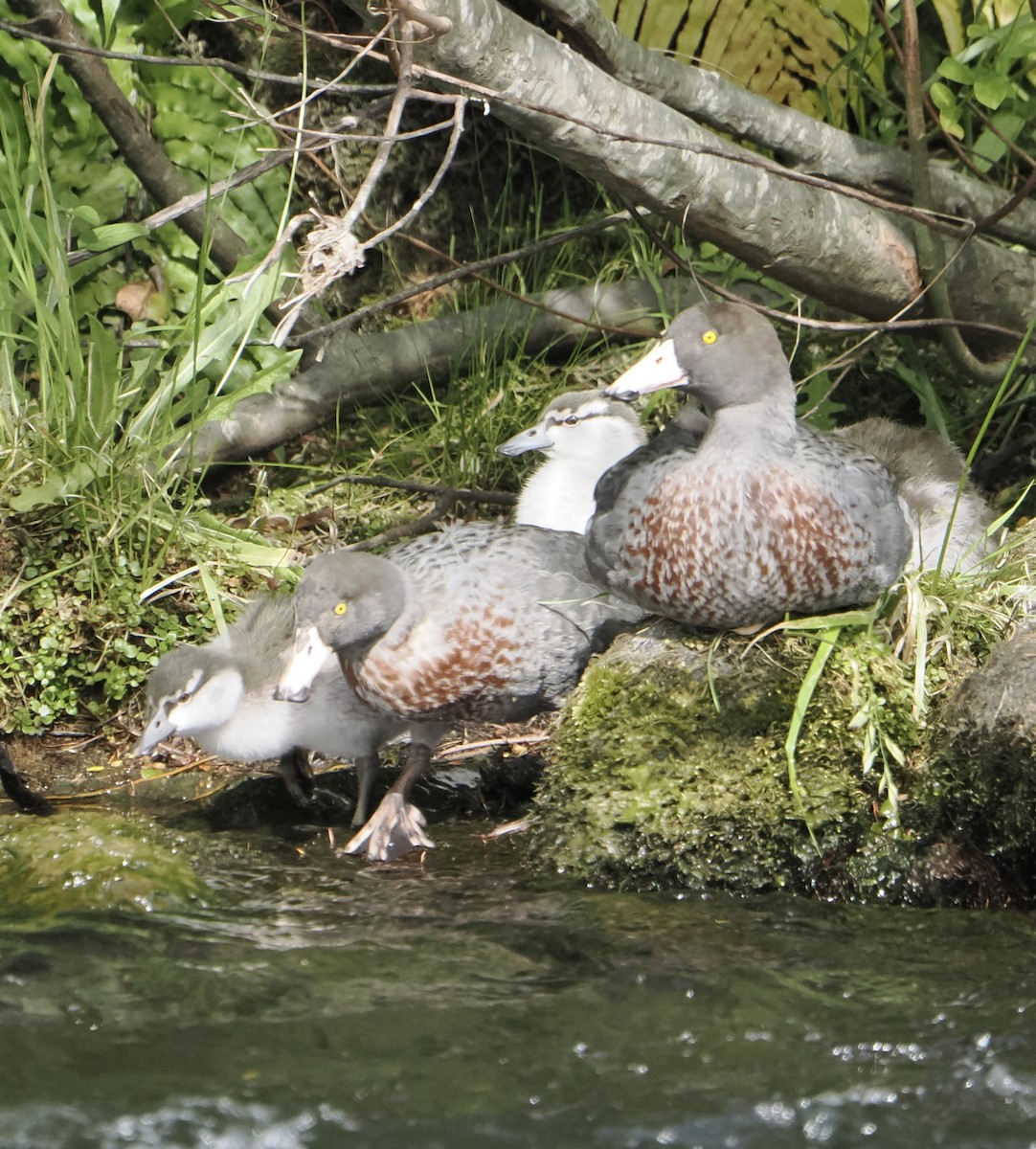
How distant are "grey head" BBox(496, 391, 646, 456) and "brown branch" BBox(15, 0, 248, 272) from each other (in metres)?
1.44

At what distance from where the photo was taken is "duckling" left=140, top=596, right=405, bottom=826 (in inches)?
184

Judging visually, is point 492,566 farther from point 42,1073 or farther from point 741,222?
point 42,1073

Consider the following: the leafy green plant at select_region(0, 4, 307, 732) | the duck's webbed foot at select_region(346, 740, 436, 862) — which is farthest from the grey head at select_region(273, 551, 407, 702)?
the leafy green plant at select_region(0, 4, 307, 732)

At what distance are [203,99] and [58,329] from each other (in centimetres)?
174

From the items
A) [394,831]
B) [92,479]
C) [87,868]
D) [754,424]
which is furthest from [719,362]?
[92,479]

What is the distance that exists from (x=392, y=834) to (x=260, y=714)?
2.26 feet

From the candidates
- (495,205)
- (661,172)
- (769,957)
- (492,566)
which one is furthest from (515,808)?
(495,205)

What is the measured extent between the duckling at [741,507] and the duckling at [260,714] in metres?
1.01

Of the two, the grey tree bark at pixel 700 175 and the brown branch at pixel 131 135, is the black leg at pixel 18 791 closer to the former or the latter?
the brown branch at pixel 131 135

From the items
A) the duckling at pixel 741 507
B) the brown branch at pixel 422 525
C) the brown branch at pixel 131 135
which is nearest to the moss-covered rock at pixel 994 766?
the duckling at pixel 741 507

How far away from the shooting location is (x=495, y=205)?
707 centimetres

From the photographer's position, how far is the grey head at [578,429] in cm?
596

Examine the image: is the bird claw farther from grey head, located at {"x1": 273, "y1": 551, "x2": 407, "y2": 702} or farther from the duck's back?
grey head, located at {"x1": 273, "y1": 551, "x2": 407, "y2": 702}

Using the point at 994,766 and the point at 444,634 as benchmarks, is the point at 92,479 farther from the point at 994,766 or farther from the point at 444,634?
the point at 994,766
